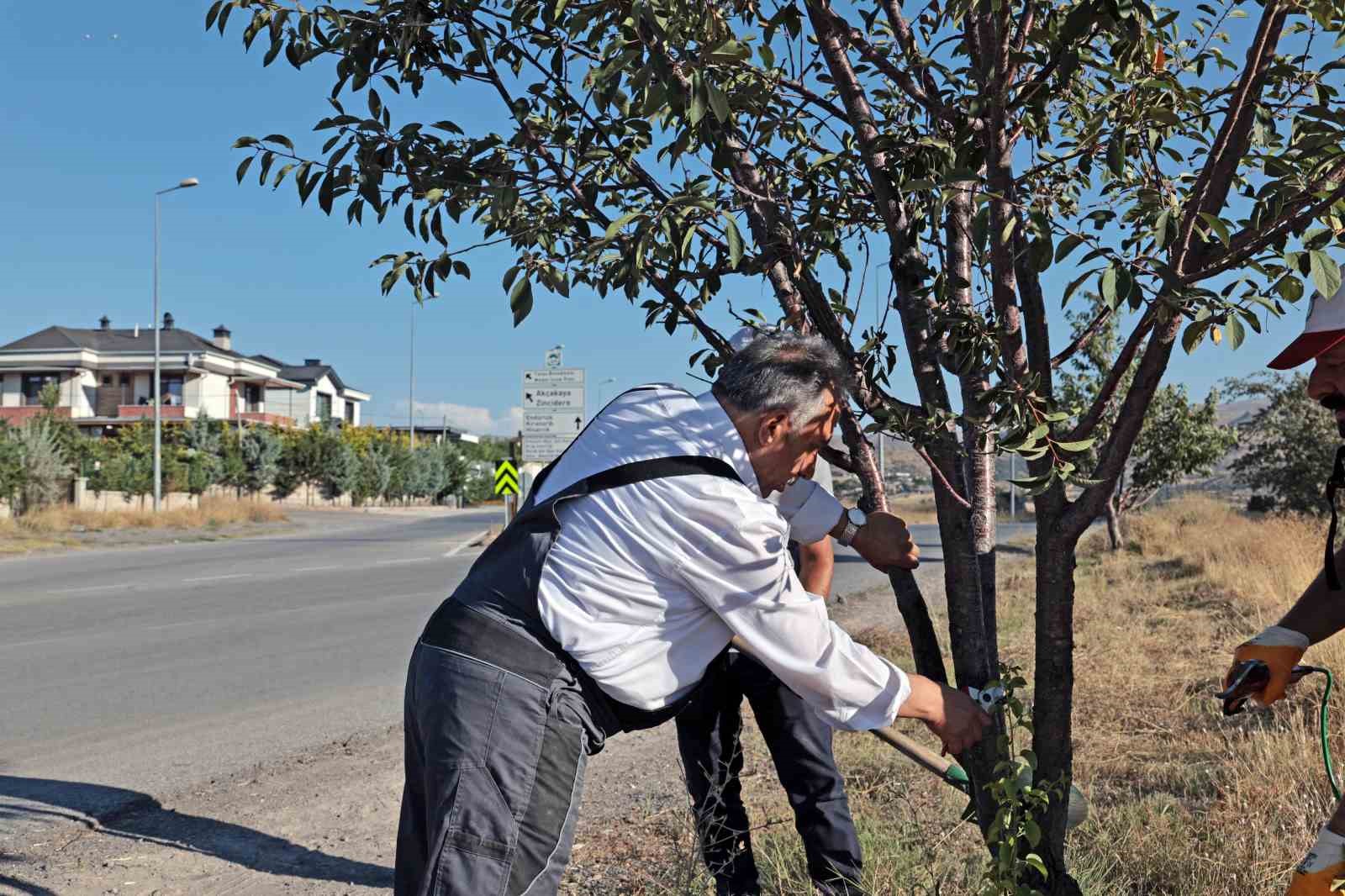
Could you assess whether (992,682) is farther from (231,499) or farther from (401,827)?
(231,499)

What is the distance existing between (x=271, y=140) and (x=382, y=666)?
647cm

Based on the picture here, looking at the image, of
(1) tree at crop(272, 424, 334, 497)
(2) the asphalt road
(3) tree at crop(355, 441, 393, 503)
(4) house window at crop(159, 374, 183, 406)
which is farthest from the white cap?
(4) house window at crop(159, 374, 183, 406)

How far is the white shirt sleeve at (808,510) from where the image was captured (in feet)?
9.22

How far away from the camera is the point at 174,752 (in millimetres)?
5559

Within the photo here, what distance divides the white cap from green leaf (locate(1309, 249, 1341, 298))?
15.2 inches

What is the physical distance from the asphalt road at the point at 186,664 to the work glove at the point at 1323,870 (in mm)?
4430

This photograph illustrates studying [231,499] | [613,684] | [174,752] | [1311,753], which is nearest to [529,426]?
[174,752]

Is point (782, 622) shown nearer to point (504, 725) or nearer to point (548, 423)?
point (504, 725)

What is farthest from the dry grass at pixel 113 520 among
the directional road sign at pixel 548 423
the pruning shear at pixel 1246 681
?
the pruning shear at pixel 1246 681

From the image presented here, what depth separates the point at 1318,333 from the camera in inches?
78.0

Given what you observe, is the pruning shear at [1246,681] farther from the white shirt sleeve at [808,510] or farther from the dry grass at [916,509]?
the dry grass at [916,509]

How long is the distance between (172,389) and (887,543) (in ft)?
185


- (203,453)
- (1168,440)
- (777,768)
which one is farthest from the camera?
(203,453)

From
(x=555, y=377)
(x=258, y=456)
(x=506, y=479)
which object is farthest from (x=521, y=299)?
(x=258, y=456)
